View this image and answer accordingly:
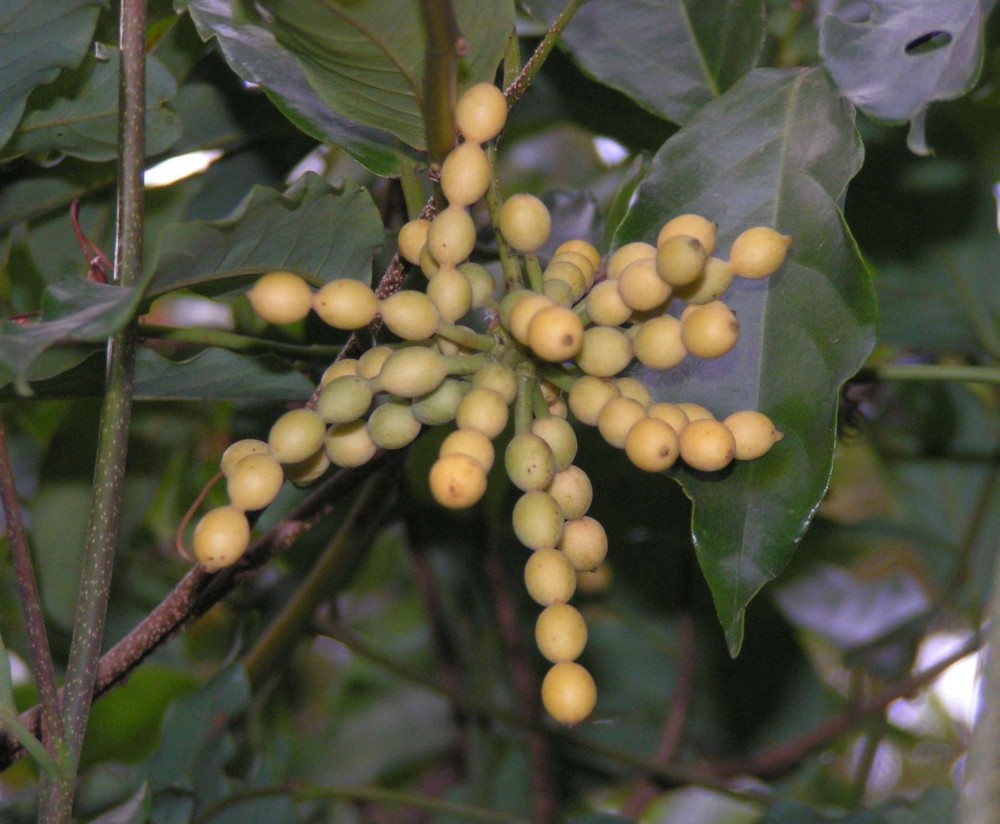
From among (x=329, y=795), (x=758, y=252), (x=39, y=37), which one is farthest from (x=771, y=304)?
(x=329, y=795)

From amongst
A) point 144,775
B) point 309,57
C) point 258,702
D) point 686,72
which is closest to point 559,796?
point 258,702

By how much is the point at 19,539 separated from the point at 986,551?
3.90ft

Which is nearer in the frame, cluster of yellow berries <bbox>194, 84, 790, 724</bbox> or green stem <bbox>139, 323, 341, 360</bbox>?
cluster of yellow berries <bbox>194, 84, 790, 724</bbox>

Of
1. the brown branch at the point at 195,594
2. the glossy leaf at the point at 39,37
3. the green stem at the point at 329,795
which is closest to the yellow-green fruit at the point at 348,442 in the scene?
the brown branch at the point at 195,594

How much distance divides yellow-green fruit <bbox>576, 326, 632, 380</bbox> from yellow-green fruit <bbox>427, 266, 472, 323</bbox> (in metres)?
0.06

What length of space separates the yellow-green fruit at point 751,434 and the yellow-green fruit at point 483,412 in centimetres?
12

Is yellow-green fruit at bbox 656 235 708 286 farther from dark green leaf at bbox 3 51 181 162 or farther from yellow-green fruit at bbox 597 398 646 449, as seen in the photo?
dark green leaf at bbox 3 51 181 162

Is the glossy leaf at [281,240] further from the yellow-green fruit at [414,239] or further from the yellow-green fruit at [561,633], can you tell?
the yellow-green fruit at [561,633]

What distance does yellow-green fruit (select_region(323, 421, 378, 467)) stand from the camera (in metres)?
0.57

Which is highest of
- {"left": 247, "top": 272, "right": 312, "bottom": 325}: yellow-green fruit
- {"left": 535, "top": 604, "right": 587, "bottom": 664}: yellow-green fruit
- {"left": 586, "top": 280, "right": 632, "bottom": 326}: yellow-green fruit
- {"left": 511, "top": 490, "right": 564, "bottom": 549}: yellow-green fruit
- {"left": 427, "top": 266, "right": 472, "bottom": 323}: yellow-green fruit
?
{"left": 247, "top": 272, "right": 312, "bottom": 325}: yellow-green fruit

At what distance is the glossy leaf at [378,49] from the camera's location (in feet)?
1.77

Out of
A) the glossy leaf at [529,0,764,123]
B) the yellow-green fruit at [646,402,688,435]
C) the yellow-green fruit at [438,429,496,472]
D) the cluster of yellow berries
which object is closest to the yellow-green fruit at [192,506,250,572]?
the cluster of yellow berries

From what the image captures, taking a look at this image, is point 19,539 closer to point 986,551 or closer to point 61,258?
point 61,258

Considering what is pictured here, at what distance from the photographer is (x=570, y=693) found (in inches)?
20.5
